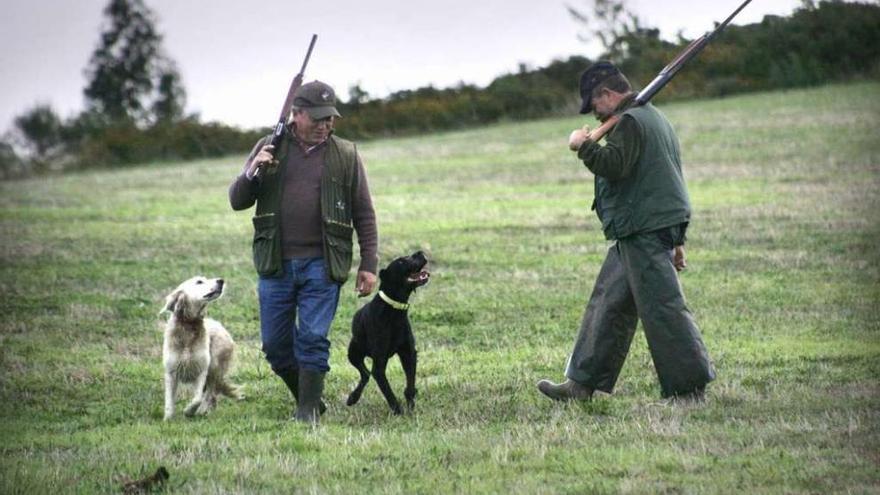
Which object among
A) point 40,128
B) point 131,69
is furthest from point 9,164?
point 131,69

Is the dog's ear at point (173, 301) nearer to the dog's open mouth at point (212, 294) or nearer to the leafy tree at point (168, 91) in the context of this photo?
the dog's open mouth at point (212, 294)

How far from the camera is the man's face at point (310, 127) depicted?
364 inches

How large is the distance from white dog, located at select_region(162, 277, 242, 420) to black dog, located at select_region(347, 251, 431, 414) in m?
1.19

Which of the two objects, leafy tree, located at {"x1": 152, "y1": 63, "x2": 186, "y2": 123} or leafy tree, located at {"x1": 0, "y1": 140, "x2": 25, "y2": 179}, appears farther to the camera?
leafy tree, located at {"x1": 152, "y1": 63, "x2": 186, "y2": 123}

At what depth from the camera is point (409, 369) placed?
973cm

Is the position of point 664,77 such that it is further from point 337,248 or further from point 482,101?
point 482,101

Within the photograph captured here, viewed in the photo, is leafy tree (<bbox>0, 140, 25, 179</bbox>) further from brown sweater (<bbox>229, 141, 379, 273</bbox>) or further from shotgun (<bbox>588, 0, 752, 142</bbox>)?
shotgun (<bbox>588, 0, 752, 142</bbox>)

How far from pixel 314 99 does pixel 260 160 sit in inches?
22.2

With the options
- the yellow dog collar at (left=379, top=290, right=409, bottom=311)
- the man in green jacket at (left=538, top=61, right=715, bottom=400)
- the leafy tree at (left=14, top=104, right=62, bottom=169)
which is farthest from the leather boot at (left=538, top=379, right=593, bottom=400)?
the leafy tree at (left=14, top=104, right=62, bottom=169)

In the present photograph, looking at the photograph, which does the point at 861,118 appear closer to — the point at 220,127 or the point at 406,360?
the point at 220,127

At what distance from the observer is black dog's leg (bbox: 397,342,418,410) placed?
961 cm

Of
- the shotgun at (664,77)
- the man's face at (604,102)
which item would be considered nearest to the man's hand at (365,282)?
the shotgun at (664,77)

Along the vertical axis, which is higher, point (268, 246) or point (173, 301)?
point (268, 246)

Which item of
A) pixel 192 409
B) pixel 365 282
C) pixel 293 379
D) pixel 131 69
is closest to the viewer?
pixel 365 282
